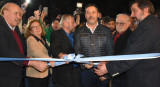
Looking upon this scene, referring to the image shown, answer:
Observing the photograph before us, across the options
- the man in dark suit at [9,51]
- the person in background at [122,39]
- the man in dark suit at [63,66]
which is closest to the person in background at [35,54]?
the man in dark suit at [63,66]

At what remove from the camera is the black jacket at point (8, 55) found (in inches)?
106

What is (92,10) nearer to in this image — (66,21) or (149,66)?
(66,21)

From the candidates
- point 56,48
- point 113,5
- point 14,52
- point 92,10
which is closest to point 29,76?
point 56,48

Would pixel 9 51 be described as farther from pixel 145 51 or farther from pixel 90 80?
pixel 145 51

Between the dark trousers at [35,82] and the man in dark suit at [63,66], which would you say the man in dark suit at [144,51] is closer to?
the man in dark suit at [63,66]

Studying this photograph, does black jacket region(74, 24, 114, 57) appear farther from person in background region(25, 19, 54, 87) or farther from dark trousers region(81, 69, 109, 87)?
person in background region(25, 19, 54, 87)

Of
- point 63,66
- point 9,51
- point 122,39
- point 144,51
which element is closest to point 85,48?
point 63,66

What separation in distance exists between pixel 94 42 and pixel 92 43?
5 cm

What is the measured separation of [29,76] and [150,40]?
263 cm

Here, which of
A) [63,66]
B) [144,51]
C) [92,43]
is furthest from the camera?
[63,66]

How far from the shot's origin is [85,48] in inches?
153

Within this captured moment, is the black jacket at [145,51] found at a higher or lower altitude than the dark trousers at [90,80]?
higher

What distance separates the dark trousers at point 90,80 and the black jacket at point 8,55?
149cm

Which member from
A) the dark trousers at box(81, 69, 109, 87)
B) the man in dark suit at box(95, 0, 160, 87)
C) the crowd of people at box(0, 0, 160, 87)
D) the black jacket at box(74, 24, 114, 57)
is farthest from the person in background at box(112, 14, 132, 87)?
the man in dark suit at box(95, 0, 160, 87)
